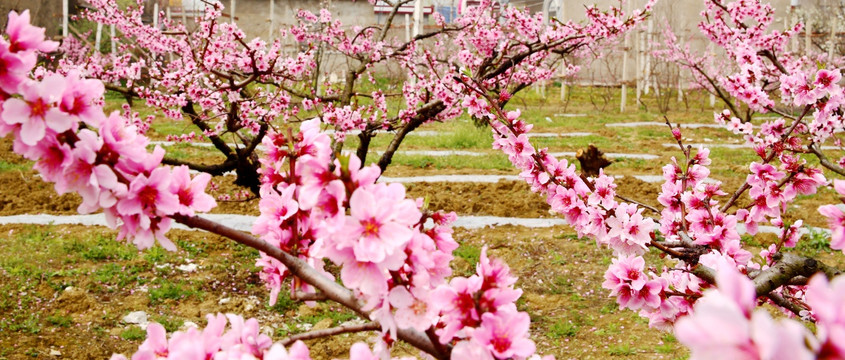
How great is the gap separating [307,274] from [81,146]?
0.37m

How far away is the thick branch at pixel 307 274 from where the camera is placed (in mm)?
1007

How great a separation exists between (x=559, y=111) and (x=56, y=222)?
12465 mm

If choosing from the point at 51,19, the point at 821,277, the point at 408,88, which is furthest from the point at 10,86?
the point at 51,19

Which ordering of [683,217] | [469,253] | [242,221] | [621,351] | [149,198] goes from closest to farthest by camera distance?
[149,198] → [683,217] → [621,351] → [469,253] → [242,221]

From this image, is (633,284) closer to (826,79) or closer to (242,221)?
(826,79)

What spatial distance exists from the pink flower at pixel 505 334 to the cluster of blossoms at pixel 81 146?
476mm

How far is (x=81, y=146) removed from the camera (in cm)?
92

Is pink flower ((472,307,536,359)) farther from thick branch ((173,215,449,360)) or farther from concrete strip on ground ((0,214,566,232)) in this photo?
concrete strip on ground ((0,214,566,232))

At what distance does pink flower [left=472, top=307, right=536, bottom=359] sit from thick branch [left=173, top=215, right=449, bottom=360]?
109mm

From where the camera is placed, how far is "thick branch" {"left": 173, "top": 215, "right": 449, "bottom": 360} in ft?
3.30

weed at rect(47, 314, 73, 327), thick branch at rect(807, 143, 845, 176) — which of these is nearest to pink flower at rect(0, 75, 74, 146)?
thick branch at rect(807, 143, 845, 176)

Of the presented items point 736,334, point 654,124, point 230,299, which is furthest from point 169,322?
point 654,124

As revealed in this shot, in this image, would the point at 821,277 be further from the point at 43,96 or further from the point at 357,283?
the point at 43,96

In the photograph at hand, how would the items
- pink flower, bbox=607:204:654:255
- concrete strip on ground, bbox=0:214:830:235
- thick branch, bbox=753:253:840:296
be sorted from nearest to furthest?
thick branch, bbox=753:253:840:296, pink flower, bbox=607:204:654:255, concrete strip on ground, bbox=0:214:830:235
